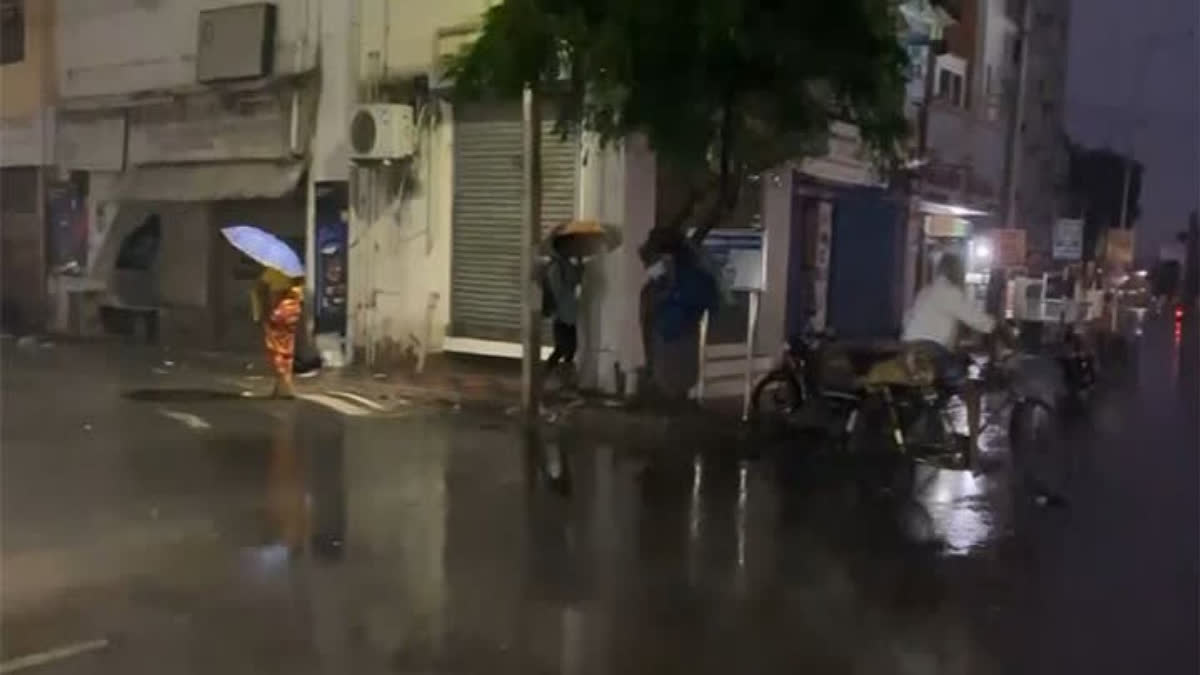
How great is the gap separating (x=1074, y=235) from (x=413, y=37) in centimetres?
1162

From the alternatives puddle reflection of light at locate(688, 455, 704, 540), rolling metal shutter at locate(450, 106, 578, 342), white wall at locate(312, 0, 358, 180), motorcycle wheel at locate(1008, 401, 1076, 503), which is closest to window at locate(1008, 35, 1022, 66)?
motorcycle wheel at locate(1008, 401, 1076, 503)

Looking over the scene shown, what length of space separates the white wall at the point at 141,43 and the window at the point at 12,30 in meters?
1.14

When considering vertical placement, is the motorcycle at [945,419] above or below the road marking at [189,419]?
above

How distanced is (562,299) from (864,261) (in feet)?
27.0

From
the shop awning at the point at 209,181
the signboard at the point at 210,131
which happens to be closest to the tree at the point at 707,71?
the shop awning at the point at 209,181

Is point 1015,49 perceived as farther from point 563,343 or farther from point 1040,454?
point 1040,454

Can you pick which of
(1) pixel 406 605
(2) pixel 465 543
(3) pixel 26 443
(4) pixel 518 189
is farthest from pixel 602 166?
(1) pixel 406 605

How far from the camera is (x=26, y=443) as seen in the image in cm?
1115

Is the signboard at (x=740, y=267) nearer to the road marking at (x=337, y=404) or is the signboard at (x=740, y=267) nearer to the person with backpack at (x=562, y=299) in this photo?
the person with backpack at (x=562, y=299)

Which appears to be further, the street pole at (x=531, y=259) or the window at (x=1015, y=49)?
the window at (x=1015, y=49)

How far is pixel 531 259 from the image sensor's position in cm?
1384

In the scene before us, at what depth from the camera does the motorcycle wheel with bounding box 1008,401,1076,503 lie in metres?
10.9

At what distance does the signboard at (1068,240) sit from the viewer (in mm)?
22766

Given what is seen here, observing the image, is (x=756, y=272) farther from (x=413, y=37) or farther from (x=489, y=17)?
(x=413, y=37)
